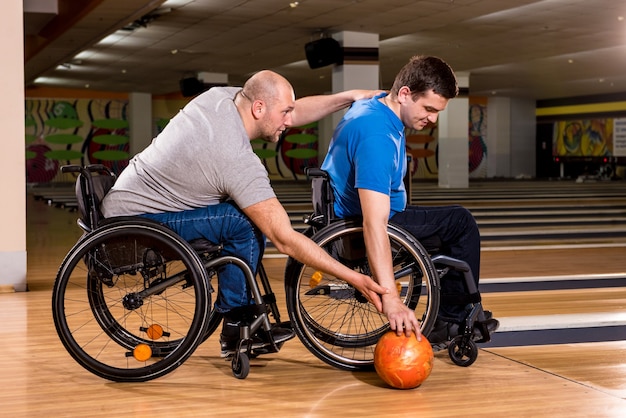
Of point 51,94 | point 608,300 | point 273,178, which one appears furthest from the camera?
point 273,178

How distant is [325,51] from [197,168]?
9.56 m

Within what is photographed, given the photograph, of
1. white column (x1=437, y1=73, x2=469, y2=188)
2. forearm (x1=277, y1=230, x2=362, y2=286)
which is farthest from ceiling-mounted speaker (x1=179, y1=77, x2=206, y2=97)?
forearm (x1=277, y1=230, x2=362, y2=286)

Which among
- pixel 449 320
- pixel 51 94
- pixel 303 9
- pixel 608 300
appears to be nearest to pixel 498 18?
pixel 303 9

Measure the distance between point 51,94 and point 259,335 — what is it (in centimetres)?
2043

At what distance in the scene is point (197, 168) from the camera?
243 centimetres

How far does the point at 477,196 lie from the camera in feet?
45.8

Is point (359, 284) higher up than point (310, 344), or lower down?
higher up

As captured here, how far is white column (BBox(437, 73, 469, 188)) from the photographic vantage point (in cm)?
1834

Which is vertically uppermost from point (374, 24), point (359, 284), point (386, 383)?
point (374, 24)

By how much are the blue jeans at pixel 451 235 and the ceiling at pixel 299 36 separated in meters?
6.76

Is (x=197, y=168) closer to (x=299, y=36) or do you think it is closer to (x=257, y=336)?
(x=257, y=336)

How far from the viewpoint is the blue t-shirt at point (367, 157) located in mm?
2490

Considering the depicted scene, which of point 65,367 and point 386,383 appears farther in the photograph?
point 65,367

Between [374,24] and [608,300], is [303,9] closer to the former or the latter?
[374,24]
